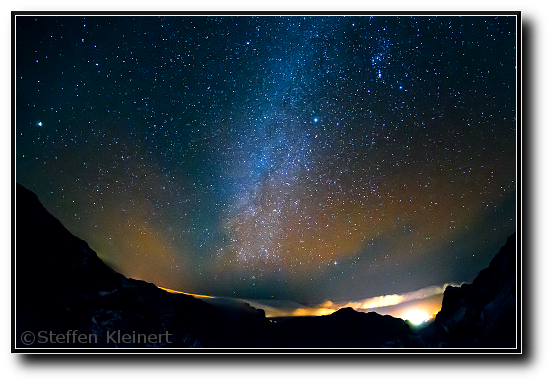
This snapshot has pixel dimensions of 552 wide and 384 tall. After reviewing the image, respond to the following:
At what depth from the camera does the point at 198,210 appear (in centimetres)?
257

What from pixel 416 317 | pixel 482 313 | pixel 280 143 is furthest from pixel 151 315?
pixel 482 313

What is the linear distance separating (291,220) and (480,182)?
1.54 metres

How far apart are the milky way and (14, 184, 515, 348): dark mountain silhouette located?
0.15m

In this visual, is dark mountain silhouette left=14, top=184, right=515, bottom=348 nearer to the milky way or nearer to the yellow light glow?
the yellow light glow

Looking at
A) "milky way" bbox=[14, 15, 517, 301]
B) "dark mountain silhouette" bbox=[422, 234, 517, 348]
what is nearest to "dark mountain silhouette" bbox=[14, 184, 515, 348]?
"dark mountain silhouette" bbox=[422, 234, 517, 348]

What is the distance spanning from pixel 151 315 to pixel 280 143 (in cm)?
171

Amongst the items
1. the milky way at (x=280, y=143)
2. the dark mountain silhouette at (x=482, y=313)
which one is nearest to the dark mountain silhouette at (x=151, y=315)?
the dark mountain silhouette at (x=482, y=313)

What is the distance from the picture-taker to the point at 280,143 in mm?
2564

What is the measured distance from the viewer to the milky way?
2.50 metres

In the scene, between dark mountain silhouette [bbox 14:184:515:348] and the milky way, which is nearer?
dark mountain silhouette [bbox 14:184:515:348]

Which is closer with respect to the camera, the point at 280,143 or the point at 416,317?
the point at 416,317

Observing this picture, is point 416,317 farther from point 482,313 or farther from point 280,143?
point 280,143
